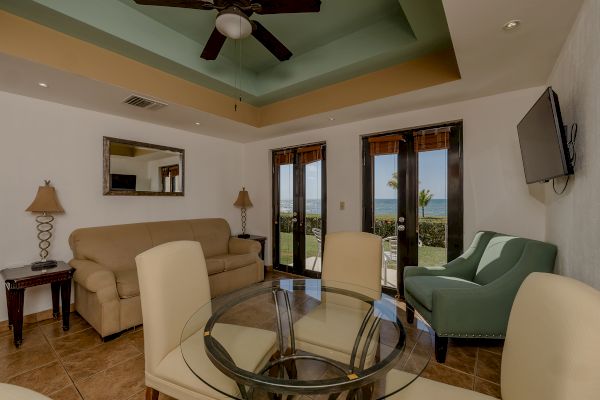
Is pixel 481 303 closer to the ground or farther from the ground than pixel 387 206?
closer to the ground

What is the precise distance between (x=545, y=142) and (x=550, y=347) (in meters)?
1.60

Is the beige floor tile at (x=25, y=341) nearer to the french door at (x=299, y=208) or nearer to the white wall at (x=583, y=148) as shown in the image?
the french door at (x=299, y=208)

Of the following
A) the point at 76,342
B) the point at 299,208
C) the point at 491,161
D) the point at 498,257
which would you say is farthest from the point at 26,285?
the point at 491,161

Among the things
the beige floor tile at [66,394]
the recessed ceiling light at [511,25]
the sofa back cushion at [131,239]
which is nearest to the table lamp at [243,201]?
the sofa back cushion at [131,239]

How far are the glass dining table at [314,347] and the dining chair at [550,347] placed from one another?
0.15m

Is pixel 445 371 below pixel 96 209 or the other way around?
below

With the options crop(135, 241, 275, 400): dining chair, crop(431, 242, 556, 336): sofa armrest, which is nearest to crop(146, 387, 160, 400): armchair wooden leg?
crop(135, 241, 275, 400): dining chair

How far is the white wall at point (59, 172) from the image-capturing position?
265cm

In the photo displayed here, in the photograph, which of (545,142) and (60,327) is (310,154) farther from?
(60,327)

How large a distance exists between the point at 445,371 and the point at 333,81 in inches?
122

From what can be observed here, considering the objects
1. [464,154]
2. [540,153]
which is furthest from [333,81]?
[540,153]

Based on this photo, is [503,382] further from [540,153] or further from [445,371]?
[540,153]

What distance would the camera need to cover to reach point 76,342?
7.78 feet

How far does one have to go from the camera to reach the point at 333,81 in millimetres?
3215
